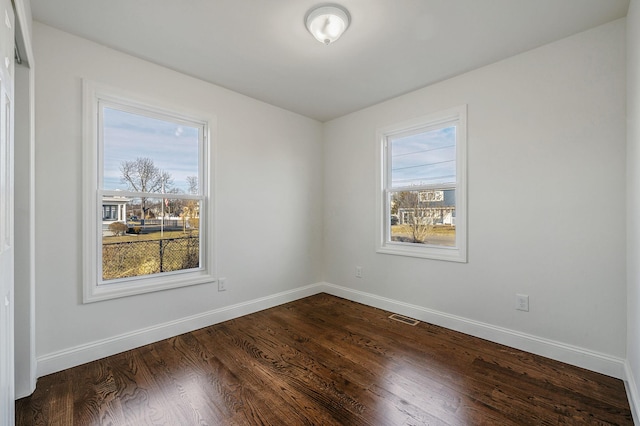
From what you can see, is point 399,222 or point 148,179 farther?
point 399,222

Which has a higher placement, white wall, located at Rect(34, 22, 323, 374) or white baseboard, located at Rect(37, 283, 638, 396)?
white wall, located at Rect(34, 22, 323, 374)

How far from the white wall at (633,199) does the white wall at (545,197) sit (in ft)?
0.41

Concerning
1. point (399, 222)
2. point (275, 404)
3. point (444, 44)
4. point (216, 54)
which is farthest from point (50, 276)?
point (444, 44)

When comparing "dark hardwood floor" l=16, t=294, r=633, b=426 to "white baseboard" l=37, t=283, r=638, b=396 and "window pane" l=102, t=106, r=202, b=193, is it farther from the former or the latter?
"window pane" l=102, t=106, r=202, b=193

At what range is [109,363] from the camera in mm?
2279

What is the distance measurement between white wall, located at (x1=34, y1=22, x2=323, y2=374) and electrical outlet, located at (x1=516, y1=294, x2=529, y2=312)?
243cm

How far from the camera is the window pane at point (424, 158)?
10.2 ft

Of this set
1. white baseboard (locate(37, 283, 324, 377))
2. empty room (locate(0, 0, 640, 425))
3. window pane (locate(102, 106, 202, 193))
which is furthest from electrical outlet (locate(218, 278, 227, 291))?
window pane (locate(102, 106, 202, 193))

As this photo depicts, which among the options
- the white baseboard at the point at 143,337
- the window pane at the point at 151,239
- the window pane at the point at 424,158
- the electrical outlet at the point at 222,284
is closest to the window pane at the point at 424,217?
the window pane at the point at 424,158

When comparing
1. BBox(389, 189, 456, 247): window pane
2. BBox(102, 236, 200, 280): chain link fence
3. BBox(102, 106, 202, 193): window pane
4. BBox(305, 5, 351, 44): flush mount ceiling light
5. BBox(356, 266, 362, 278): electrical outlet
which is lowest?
BBox(356, 266, 362, 278): electrical outlet

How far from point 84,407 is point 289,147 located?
3075 mm

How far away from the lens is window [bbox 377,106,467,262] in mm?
2961

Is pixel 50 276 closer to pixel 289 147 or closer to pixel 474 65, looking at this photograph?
pixel 289 147

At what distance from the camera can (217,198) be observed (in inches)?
122
